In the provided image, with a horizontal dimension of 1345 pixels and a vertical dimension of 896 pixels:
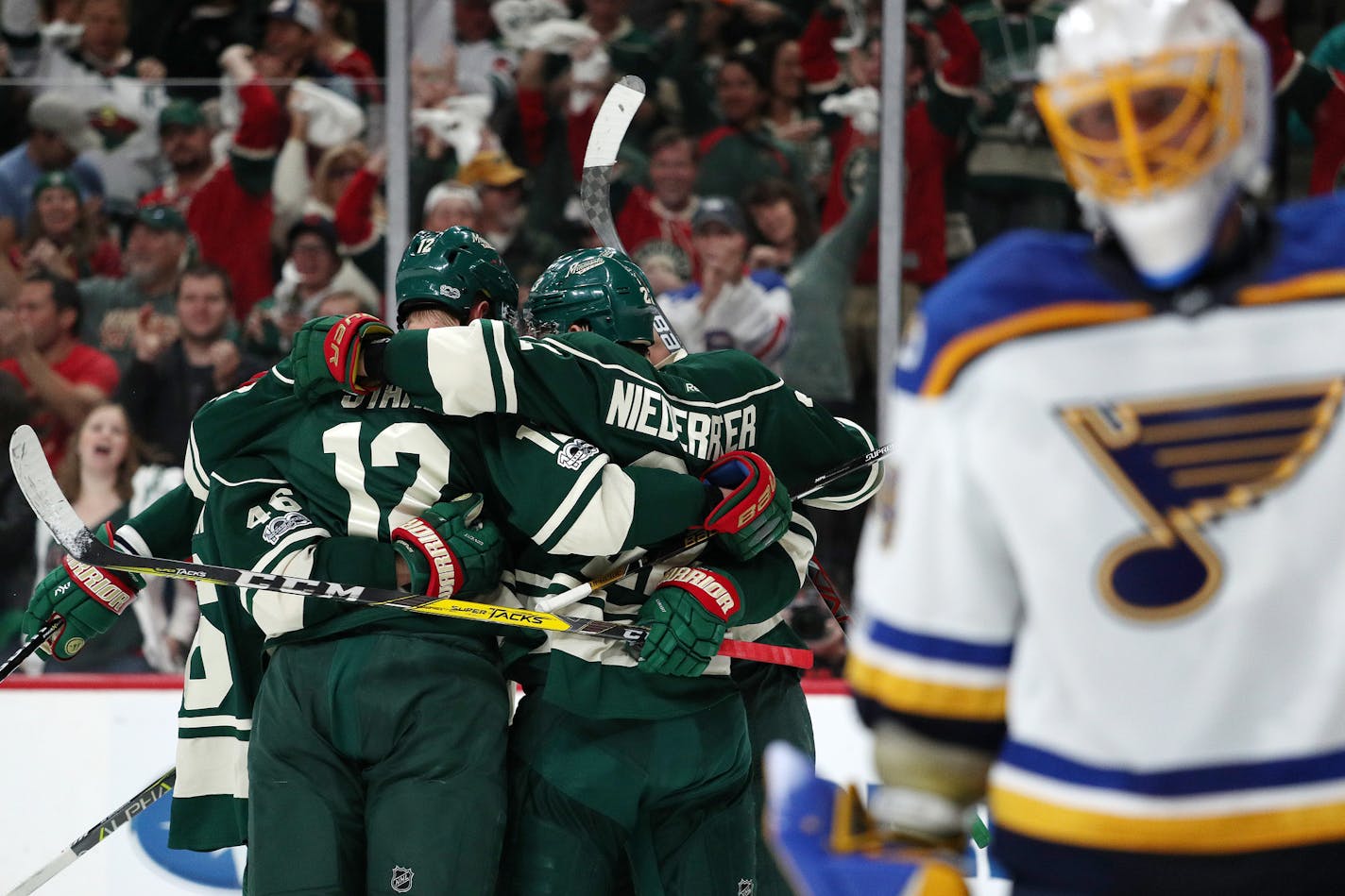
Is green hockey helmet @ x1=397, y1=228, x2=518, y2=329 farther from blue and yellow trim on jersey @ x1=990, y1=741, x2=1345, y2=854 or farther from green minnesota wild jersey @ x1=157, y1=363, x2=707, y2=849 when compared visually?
blue and yellow trim on jersey @ x1=990, y1=741, x2=1345, y2=854

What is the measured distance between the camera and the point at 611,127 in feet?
11.0

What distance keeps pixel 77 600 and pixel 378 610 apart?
70 cm

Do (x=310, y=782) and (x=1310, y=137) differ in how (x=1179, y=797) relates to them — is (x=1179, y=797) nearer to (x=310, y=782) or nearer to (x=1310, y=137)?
(x=310, y=782)

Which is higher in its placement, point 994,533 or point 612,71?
point 994,533

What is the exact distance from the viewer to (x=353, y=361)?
2260mm

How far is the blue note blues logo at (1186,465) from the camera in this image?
3.67ft

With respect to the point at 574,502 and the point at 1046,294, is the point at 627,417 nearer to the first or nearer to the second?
the point at 574,502

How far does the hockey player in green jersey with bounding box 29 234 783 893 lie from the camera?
89.0 inches

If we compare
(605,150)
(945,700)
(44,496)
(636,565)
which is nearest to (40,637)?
(44,496)

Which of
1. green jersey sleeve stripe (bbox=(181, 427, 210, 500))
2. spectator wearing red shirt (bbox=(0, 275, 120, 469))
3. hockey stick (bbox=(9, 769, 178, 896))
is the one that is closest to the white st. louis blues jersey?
green jersey sleeve stripe (bbox=(181, 427, 210, 500))

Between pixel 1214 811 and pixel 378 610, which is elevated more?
pixel 1214 811

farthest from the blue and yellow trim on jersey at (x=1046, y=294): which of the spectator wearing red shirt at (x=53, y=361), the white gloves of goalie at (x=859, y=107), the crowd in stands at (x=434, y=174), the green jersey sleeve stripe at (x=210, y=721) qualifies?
the spectator wearing red shirt at (x=53, y=361)

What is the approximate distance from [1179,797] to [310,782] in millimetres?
1442

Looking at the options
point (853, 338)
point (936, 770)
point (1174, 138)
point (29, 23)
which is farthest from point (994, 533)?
point (29, 23)
